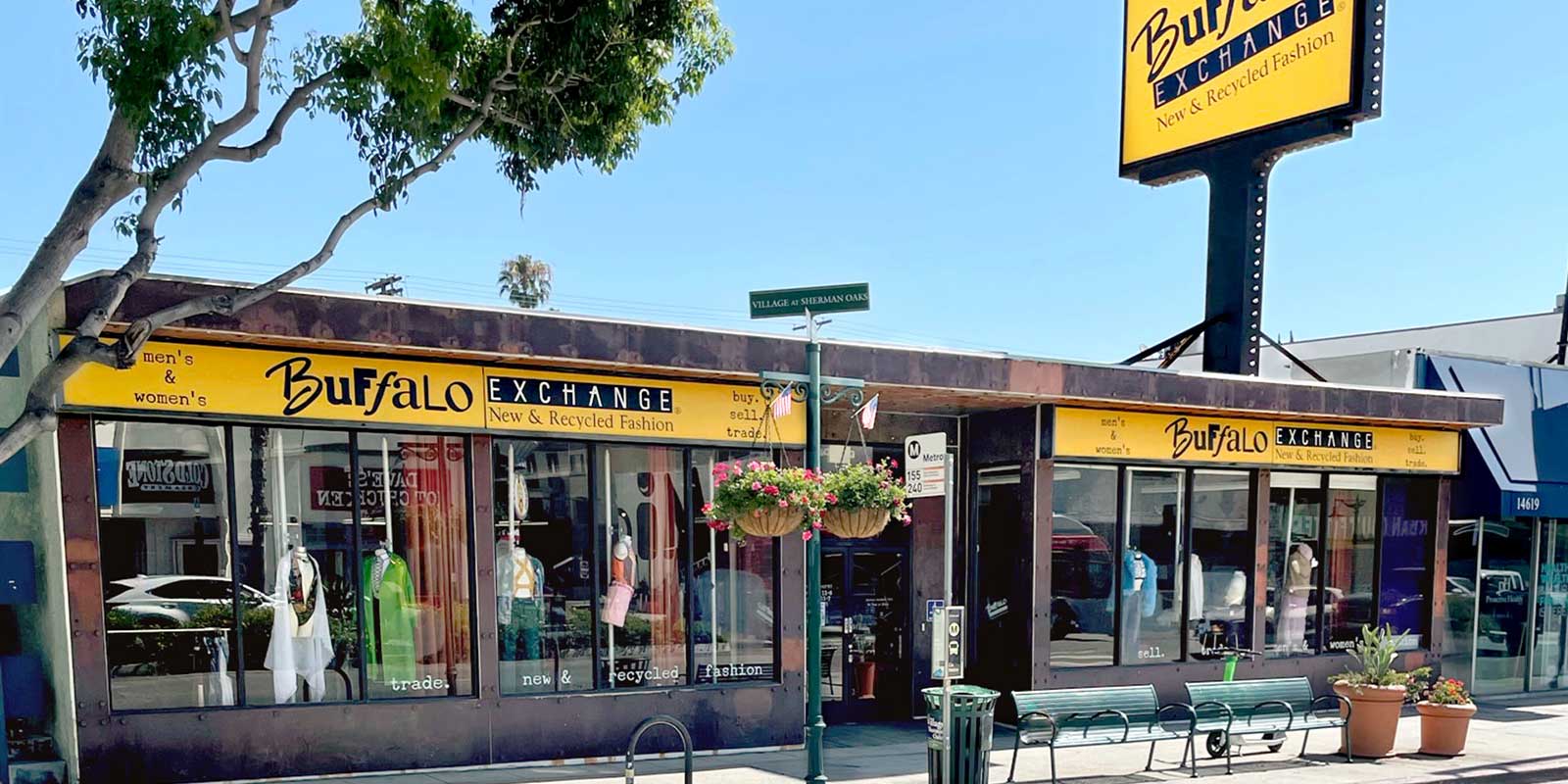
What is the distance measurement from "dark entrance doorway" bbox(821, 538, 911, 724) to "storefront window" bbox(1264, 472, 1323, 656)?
520cm

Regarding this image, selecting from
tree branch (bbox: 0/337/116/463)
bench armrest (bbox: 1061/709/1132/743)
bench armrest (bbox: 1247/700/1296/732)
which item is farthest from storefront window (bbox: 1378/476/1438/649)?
tree branch (bbox: 0/337/116/463)

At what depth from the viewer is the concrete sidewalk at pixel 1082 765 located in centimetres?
1064

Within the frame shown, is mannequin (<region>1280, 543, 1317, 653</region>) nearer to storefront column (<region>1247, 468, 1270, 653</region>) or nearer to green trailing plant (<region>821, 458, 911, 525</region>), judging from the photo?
storefront column (<region>1247, 468, 1270, 653</region>)

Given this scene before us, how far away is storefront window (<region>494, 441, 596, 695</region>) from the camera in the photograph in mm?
11219

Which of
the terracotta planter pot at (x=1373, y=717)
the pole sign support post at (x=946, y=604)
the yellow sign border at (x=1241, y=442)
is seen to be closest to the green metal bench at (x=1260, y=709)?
the terracotta planter pot at (x=1373, y=717)

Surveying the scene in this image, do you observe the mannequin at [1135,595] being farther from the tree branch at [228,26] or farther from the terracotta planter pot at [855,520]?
the tree branch at [228,26]

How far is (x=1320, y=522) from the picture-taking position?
16.0 m

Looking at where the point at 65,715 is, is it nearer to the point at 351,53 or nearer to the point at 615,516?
the point at 615,516

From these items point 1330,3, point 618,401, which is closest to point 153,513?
point 618,401

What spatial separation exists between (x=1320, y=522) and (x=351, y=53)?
13.7 m

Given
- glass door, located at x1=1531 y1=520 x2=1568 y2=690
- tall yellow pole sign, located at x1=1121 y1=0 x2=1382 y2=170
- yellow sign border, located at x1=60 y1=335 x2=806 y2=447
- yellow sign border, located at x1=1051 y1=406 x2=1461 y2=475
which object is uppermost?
tall yellow pole sign, located at x1=1121 y1=0 x2=1382 y2=170

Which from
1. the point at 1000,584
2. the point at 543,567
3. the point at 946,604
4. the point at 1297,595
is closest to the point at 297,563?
the point at 543,567

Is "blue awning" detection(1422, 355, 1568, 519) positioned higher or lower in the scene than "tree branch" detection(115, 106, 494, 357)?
lower

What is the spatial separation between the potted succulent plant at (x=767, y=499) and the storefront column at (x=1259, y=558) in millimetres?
8105
